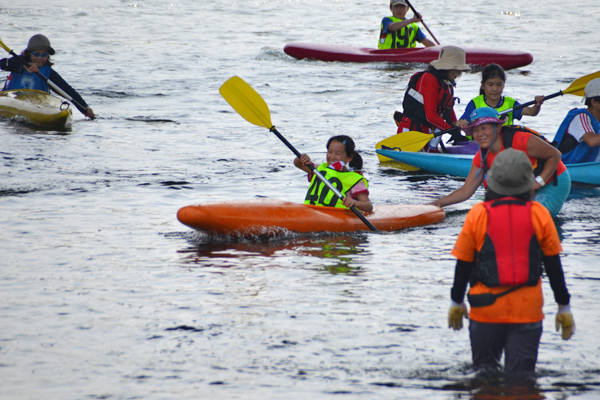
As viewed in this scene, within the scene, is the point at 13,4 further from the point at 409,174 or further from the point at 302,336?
the point at 302,336

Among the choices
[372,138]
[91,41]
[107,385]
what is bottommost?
[107,385]

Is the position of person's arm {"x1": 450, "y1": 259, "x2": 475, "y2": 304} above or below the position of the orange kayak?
above

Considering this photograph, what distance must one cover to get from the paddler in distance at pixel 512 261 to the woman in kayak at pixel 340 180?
246 cm

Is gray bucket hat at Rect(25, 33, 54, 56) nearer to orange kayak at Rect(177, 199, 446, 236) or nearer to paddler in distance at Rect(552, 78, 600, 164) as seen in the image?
orange kayak at Rect(177, 199, 446, 236)

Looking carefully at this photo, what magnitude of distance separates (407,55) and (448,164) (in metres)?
6.26

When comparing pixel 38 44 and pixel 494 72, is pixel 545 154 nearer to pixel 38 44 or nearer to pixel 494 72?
pixel 494 72

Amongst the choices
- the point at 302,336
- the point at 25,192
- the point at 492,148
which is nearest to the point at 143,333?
the point at 302,336

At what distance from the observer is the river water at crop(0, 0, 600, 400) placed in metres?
3.22

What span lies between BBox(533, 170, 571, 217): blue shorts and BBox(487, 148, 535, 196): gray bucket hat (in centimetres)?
296

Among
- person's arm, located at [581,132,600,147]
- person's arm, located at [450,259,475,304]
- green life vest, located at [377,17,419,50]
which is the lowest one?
person's arm, located at [450,259,475,304]

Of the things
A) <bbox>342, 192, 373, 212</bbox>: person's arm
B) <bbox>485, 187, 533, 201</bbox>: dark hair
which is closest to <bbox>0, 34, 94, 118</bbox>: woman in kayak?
<bbox>342, 192, 373, 212</bbox>: person's arm

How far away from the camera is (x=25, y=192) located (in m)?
6.70

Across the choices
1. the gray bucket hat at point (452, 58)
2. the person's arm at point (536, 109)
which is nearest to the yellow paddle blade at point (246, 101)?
the gray bucket hat at point (452, 58)

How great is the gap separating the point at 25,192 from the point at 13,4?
2052 centimetres
